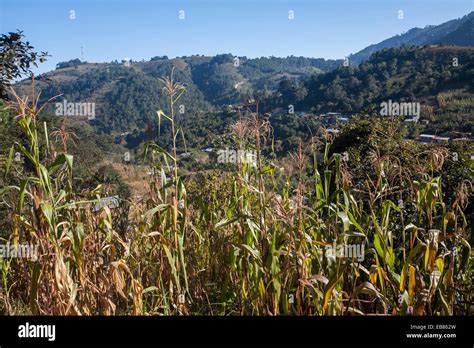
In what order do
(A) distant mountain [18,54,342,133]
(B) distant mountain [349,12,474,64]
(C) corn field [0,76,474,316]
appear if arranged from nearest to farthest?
(C) corn field [0,76,474,316] → (B) distant mountain [349,12,474,64] → (A) distant mountain [18,54,342,133]

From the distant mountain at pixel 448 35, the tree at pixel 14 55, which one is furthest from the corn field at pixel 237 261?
the distant mountain at pixel 448 35

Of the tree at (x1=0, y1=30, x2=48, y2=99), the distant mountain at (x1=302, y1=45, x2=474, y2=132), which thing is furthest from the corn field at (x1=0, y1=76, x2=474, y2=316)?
the distant mountain at (x1=302, y1=45, x2=474, y2=132)

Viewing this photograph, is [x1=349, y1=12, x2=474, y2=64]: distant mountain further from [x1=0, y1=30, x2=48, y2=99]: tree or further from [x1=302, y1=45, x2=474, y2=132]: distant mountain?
[x1=0, y1=30, x2=48, y2=99]: tree

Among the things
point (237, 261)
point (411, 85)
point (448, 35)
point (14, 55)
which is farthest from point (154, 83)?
point (237, 261)

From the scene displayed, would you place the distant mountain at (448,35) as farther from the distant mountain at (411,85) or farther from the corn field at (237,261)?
the corn field at (237,261)

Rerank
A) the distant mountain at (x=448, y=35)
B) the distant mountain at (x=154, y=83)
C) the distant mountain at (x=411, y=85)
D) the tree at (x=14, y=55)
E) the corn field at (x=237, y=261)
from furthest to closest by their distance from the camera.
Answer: the distant mountain at (x=154, y=83) < the distant mountain at (x=448, y=35) < the distant mountain at (x=411, y=85) < the tree at (x=14, y=55) < the corn field at (x=237, y=261)

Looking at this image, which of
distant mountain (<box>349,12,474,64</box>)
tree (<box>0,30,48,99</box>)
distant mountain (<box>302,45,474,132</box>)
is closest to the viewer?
tree (<box>0,30,48,99</box>)

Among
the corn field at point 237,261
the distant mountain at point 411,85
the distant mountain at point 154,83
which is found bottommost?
the corn field at point 237,261

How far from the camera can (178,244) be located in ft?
5.11

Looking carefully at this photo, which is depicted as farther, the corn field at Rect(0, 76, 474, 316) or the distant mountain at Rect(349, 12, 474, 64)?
the distant mountain at Rect(349, 12, 474, 64)

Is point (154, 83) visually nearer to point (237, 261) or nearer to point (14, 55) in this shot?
point (14, 55)

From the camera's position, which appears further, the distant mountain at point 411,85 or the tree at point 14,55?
the distant mountain at point 411,85

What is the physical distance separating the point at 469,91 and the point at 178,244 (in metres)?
22.9
